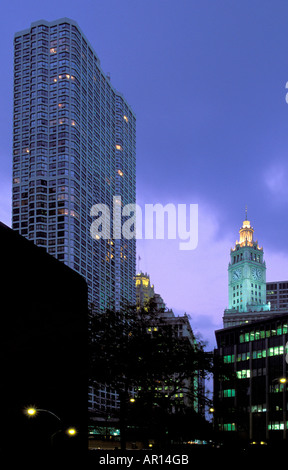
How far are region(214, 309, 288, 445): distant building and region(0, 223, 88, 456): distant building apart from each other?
104582 mm

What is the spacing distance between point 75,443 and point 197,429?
2993 cm

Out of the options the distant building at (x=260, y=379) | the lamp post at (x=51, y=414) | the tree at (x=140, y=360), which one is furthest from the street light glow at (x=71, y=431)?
the distant building at (x=260, y=379)

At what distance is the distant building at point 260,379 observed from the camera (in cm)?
13712

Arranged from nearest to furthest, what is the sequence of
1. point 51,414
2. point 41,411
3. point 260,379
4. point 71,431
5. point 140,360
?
point 41,411, point 51,414, point 71,431, point 140,360, point 260,379

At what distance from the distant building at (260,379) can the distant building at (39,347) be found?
105 metres

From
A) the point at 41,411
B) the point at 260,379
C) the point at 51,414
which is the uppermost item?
the point at 41,411

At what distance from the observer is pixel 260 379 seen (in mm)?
143500

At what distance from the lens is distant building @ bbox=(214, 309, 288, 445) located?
450 ft

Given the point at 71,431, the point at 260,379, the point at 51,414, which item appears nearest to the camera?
the point at 51,414

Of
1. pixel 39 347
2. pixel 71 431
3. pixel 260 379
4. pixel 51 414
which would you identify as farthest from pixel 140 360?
pixel 260 379

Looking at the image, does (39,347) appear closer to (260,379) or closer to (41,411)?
(41,411)

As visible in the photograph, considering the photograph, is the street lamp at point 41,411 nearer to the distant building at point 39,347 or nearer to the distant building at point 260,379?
the distant building at point 39,347

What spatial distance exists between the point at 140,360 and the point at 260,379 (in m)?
94.2
